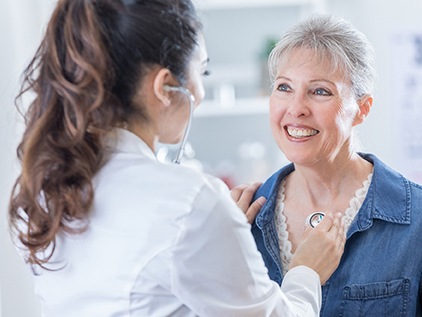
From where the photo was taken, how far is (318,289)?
2.97 feet

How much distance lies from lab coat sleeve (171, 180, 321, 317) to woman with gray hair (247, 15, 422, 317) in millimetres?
433

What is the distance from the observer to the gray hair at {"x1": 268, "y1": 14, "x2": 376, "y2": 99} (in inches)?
47.7

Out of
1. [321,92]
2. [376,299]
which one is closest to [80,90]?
[321,92]

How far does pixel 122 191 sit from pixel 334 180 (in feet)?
2.43

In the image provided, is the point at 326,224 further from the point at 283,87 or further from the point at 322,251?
the point at 283,87

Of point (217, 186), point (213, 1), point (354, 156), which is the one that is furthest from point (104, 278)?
point (213, 1)

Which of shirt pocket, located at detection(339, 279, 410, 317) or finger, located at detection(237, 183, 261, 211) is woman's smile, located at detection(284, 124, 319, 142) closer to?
finger, located at detection(237, 183, 261, 211)

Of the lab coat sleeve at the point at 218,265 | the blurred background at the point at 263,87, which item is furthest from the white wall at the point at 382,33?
the lab coat sleeve at the point at 218,265

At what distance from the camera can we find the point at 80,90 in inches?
28.2

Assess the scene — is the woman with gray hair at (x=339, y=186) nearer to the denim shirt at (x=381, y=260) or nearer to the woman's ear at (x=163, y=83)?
the denim shirt at (x=381, y=260)

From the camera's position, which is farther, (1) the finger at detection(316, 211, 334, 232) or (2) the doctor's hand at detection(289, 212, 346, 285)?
(1) the finger at detection(316, 211, 334, 232)

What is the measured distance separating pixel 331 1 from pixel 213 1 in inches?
28.8

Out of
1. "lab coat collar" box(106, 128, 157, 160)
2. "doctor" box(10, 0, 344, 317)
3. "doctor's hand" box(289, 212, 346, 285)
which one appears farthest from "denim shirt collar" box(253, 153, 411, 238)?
"lab coat collar" box(106, 128, 157, 160)

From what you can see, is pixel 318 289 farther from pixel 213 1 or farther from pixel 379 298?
pixel 213 1
